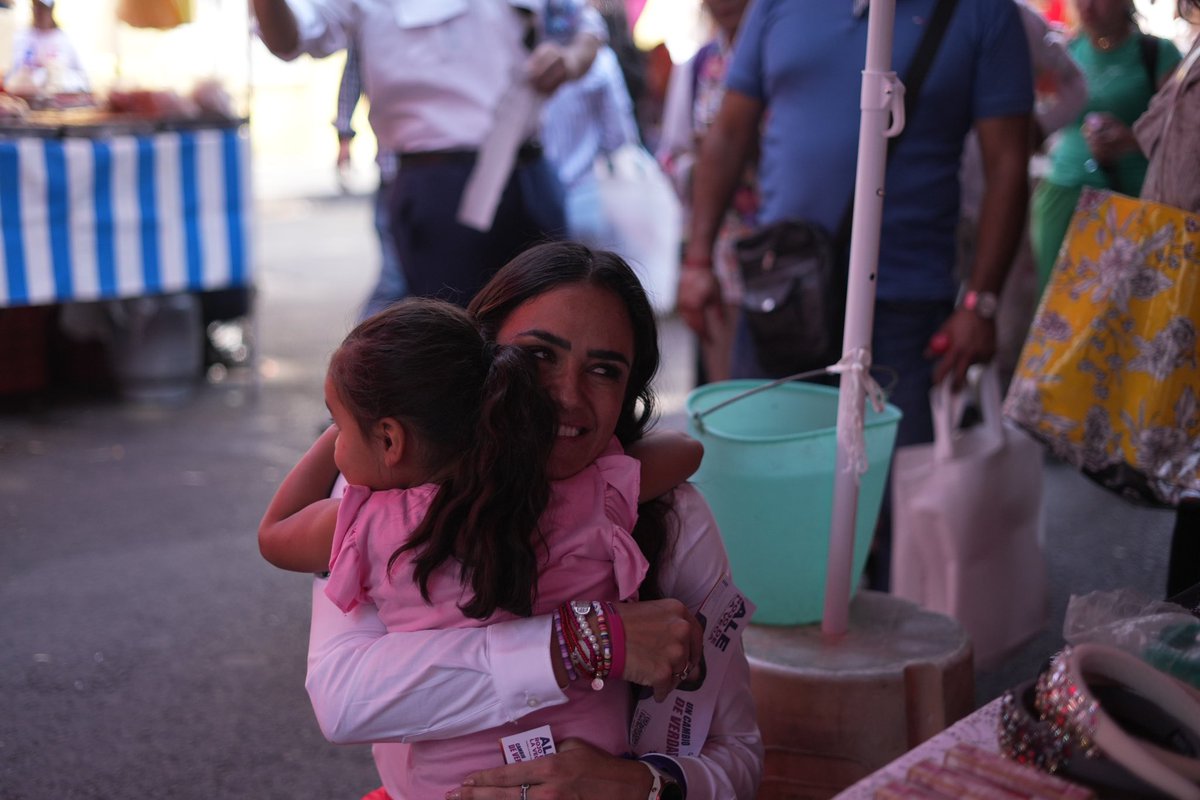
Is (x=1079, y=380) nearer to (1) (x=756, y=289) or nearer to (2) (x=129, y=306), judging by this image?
(1) (x=756, y=289)

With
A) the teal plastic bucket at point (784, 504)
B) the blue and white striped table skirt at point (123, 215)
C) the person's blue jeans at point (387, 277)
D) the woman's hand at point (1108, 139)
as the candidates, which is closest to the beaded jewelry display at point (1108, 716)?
the teal plastic bucket at point (784, 504)

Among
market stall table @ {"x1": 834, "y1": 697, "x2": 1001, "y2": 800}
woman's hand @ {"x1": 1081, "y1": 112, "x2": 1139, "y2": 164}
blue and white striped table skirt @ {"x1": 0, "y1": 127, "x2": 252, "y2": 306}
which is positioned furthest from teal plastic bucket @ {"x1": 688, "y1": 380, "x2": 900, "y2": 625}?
blue and white striped table skirt @ {"x1": 0, "y1": 127, "x2": 252, "y2": 306}

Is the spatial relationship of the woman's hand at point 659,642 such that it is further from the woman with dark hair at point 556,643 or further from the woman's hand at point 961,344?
the woman's hand at point 961,344

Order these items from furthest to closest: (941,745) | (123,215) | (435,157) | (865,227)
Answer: (123,215), (435,157), (865,227), (941,745)

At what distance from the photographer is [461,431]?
54.8 inches

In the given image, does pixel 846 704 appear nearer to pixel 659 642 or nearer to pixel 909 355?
pixel 659 642

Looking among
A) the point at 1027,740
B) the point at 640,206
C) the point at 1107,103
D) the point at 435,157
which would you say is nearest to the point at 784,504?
the point at 1027,740

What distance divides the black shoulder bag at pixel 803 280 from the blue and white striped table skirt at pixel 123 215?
3172 mm

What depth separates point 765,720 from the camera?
191 cm

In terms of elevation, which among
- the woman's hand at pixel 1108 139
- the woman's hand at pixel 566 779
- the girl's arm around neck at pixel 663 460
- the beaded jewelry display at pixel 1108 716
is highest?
the woman's hand at pixel 1108 139

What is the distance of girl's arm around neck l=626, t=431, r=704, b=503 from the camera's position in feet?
5.19

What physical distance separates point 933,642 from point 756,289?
1.04 m

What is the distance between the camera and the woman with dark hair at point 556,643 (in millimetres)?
1400

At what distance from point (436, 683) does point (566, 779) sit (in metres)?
0.18
